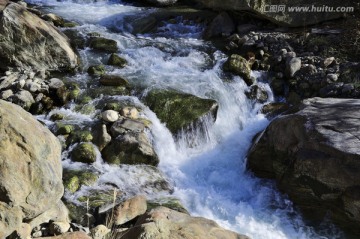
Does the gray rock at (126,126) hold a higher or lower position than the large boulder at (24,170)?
lower

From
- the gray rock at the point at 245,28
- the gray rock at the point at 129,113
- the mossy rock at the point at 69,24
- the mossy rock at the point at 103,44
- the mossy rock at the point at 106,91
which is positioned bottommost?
the gray rock at the point at 129,113

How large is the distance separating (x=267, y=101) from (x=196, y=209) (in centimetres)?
317

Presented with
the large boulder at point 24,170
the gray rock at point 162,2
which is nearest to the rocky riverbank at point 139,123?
the large boulder at point 24,170

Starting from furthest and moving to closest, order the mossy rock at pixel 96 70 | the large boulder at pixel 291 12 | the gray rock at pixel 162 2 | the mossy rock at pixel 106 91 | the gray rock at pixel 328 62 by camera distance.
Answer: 1. the gray rock at pixel 162 2
2. the large boulder at pixel 291 12
3. the gray rock at pixel 328 62
4. the mossy rock at pixel 96 70
5. the mossy rock at pixel 106 91

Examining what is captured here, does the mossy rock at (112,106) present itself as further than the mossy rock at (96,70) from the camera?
No

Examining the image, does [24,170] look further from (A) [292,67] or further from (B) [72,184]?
(A) [292,67]

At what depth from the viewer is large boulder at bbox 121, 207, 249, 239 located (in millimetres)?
3533

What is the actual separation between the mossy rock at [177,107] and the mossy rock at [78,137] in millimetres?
1258

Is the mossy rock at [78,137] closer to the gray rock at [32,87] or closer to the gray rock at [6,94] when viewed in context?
the gray rock at [32,87]

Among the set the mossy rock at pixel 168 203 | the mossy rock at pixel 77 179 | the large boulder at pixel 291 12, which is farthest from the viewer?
the large boulder at pixel 291 12

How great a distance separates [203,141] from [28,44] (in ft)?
11.7

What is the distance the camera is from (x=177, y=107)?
7117mm

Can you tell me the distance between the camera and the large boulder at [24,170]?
11.8ft

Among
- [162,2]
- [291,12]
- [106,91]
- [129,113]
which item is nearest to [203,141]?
[129,113]
